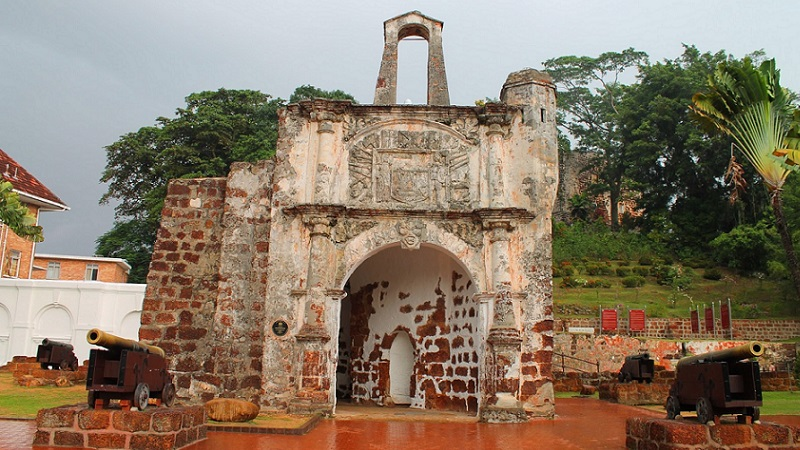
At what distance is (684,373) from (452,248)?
467cm

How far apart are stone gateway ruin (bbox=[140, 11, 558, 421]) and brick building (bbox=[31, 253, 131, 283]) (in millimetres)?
18824

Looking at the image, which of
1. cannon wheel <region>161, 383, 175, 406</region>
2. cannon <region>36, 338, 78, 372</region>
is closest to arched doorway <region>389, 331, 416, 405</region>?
cannon wheel <region>161, 383, 175, 406</region>

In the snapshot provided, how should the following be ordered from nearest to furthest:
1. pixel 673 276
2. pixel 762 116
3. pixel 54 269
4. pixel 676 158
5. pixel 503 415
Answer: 1. pixel 503 415
2. pixel 762 116
3. pixel 54 269
4. pixel 673 276
5. pixel 676 158

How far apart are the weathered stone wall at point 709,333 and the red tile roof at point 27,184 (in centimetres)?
1981

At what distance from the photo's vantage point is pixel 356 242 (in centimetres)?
1104

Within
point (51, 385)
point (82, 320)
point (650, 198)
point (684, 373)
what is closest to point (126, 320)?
point (82, 320)

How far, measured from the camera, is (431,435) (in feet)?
28.4

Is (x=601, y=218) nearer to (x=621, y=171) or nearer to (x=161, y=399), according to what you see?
(x=621, y=171)

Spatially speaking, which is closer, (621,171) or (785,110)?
(785,110)

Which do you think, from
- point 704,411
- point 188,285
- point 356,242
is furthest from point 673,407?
point 188,285

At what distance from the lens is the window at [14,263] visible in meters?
24.8

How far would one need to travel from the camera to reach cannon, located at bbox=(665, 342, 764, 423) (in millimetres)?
6301

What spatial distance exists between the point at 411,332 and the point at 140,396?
7.20 m

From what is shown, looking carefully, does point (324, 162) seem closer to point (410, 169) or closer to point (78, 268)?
point (410, 169)
